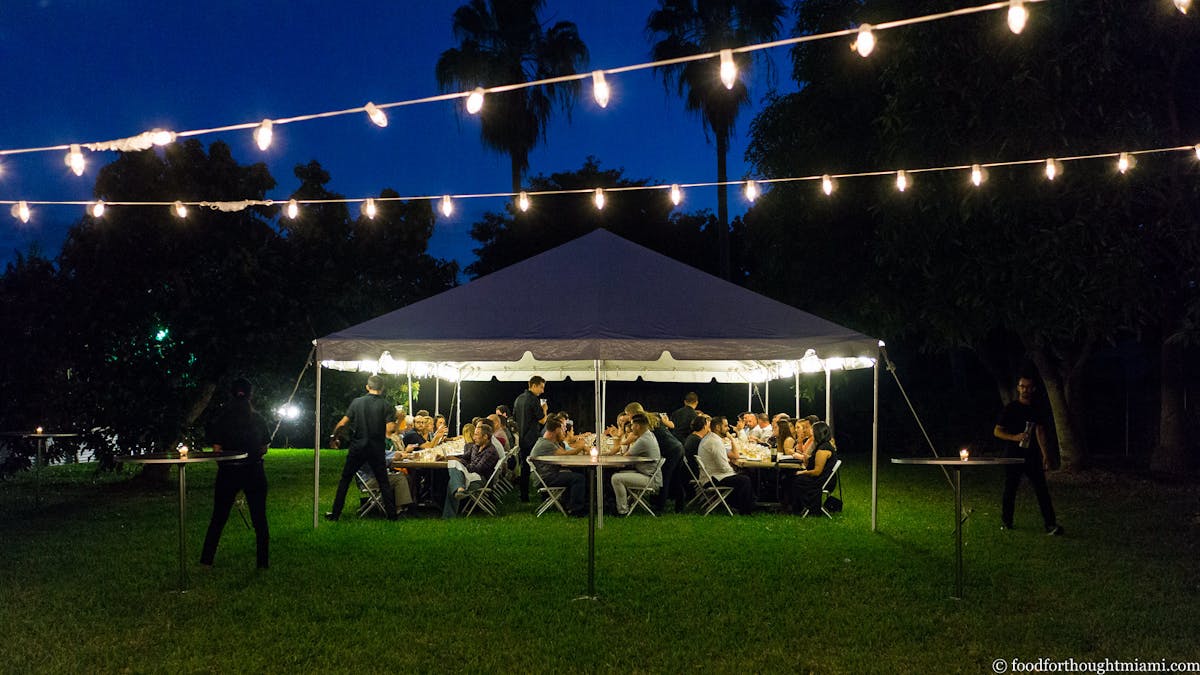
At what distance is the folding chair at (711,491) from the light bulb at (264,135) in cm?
581

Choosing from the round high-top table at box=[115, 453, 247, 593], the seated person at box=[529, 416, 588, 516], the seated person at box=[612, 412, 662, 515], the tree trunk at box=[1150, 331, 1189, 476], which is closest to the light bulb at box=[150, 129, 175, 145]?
the round high-top table at box=[115, 453, 247, 593]

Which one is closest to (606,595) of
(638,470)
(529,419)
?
(638,470)

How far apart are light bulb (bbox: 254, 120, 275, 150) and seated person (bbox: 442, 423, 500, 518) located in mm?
4459

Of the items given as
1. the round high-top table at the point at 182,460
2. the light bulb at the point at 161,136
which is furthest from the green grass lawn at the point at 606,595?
the light bulb at the point at 161,136

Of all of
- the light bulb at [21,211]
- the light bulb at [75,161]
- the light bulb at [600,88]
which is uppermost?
the light bulb at [600,88]

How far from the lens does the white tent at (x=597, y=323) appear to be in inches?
384

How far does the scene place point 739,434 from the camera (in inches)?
545

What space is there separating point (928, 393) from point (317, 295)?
14251 millimetres

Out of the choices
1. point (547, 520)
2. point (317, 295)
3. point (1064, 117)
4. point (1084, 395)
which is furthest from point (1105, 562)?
point (1084, 395)

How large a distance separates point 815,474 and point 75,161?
25.2 feet

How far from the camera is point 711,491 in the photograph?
11.2m

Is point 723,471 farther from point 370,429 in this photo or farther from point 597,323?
point 370,429

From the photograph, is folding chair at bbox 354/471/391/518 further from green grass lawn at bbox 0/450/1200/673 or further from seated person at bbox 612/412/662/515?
seated person at bbox 612/412/662/515

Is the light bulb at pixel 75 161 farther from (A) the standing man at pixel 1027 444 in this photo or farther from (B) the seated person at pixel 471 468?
(A) the standing man at pixel 1027 444
